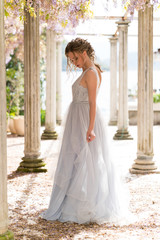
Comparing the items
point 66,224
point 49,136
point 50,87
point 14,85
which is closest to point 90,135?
point 66,224

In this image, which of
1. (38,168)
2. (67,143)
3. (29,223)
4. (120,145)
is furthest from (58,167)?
(120,145)

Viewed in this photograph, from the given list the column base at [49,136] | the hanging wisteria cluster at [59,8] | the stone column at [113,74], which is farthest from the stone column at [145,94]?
the stone column at [113,74]

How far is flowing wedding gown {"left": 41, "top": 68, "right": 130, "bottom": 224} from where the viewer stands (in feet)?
11.2

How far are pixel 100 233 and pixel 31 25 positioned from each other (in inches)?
Result: 148

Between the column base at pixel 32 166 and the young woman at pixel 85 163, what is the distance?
239cm

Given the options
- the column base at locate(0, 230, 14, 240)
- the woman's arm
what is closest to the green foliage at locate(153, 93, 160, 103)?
the woman's arm

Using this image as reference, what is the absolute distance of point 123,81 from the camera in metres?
10.3

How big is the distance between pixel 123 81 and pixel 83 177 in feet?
23.4

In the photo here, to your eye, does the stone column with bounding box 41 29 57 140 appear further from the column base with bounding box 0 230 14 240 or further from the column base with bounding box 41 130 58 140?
the column base with bounding box 0 230 14 240

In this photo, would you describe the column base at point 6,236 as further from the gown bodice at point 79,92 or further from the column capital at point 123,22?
the column capital at point 123,22

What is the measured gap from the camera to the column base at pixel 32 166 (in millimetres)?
5980

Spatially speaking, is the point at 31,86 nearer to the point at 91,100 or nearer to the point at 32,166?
the point at 32,166

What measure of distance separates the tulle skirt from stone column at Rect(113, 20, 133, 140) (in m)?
6.78

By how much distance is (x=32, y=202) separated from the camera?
14.0 ft
